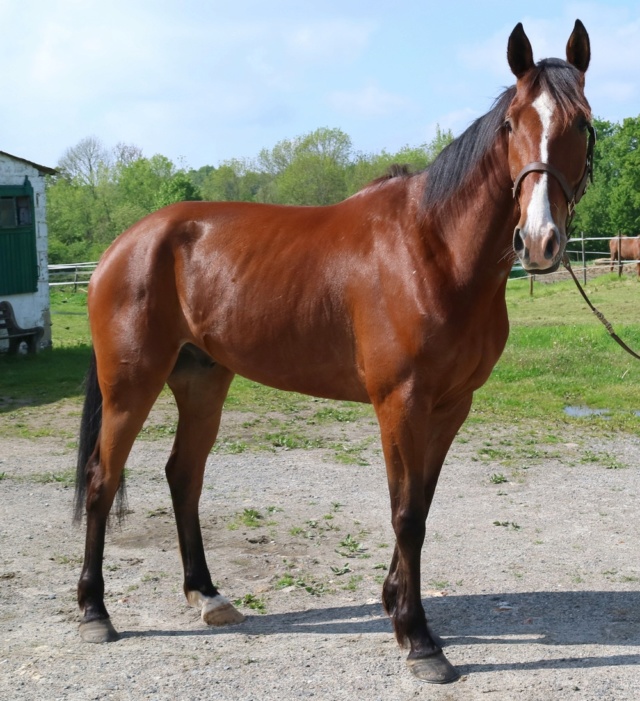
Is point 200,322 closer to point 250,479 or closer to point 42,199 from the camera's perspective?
point 250,479

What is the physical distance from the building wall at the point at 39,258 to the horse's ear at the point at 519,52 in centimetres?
1238

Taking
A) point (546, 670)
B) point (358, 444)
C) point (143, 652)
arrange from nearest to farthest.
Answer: point (546, 670), point (143, 652), point (358, 444)

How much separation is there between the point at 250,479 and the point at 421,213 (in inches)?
143

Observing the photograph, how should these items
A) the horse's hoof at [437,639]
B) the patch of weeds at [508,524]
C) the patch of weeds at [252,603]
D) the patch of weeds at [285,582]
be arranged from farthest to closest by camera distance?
the patch of weeds at [508,524], the patch of weeds at [285,582], the patch of weeds at [252,603], the horse's hoof at [437,639]

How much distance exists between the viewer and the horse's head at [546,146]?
3.12 meters

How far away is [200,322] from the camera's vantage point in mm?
4289

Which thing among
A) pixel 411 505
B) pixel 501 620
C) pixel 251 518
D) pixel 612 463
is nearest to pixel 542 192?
pixel 411 505

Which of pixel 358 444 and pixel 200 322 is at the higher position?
pixel 200 322

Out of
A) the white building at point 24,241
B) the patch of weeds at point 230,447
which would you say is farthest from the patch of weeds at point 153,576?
the white building at point 24,241

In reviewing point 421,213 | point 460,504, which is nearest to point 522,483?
point 460,504

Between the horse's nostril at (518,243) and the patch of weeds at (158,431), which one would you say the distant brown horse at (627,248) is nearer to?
the patch of weeds at (158,431)

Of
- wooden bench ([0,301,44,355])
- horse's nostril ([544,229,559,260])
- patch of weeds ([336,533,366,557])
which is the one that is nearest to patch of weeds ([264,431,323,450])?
patch of weeds ([336,533,366,557])

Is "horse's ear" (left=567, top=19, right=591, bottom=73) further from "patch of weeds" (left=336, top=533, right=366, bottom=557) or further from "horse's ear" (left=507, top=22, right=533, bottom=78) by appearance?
"patch of weeds" (left=336, top=533, right=366, bottom=557)

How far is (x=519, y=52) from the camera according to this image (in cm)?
337
